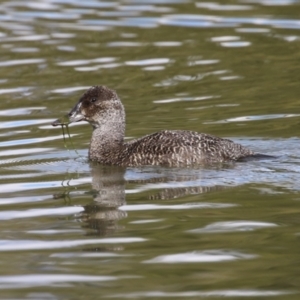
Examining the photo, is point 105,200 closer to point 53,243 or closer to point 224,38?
point 53,243

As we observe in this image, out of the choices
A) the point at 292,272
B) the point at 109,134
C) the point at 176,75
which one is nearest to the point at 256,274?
the point at 292,272

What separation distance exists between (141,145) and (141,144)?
20 millimetres

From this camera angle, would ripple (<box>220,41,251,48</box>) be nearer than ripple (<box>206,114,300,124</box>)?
No

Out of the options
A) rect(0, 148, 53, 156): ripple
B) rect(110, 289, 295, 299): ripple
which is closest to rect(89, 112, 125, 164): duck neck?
rect(0, 148, 53, 156): ripple

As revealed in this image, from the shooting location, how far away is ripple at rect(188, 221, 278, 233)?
33.2ft

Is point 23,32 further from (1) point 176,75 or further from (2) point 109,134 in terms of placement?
(2) point 109,134

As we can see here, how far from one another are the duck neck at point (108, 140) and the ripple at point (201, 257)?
464 cm

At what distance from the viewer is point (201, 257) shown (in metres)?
9.23

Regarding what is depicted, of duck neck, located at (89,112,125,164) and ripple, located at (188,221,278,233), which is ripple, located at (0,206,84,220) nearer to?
ripple, located at (188,221,278,233)

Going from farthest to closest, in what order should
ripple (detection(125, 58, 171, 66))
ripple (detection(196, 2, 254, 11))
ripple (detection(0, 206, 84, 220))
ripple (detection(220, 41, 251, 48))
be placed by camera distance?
ripple (detection(196, 2, 254, 11)), ripple (detection(220, 41, 251, 48)), ripple (detection(125, 58, 171, 66)), ripple (detection(0, 206, 84, 220))

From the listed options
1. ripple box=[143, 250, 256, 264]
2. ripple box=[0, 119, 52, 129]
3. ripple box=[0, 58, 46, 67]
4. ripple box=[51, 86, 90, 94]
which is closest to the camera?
ripple box=[143, 250, 256, 264]

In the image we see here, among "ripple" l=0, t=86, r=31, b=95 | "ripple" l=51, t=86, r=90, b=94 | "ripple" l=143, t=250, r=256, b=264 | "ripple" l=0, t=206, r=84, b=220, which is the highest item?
"ripple" l=143, t=250, r=256, b=264

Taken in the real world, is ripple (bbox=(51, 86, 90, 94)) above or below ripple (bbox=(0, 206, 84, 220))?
below

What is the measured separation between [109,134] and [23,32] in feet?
31.3
